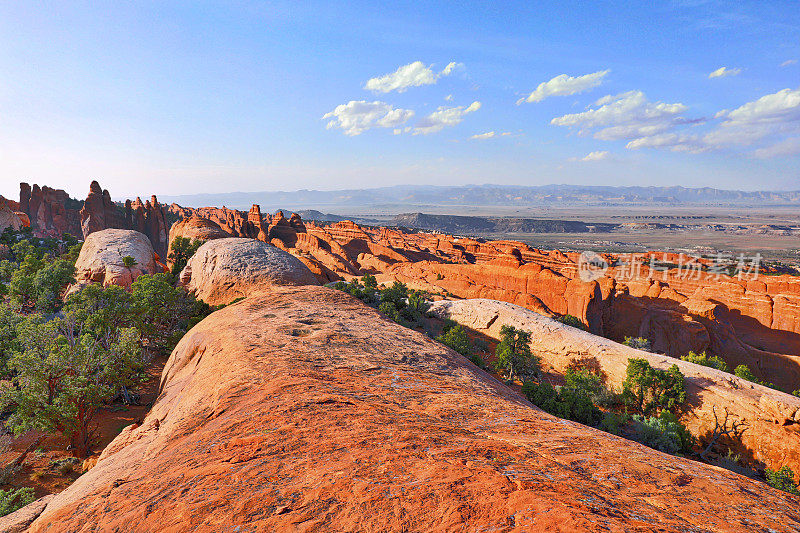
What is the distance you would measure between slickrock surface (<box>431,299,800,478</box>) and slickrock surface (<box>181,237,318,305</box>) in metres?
20.7

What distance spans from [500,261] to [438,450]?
5345 cm

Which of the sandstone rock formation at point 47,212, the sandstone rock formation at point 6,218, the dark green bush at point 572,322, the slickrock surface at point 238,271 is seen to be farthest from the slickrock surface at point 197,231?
the sandstone rock formation at point 47,212

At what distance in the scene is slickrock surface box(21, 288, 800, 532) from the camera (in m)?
4.43

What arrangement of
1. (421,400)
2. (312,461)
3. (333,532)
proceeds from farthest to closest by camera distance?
(421,400) → (312,461) → (333,532)

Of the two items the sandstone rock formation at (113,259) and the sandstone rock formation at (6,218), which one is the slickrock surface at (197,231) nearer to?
the sandstone rock formation at (113,259)

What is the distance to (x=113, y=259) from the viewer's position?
33594 mm

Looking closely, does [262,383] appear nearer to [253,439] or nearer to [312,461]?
[253,439]

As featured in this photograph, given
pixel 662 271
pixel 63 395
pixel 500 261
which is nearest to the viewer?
pixel 63 395


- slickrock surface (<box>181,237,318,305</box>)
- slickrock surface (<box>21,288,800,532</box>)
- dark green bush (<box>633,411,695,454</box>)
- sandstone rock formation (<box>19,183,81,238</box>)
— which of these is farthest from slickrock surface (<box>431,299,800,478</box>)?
sandstone rock formation (<box>19,183,81,238</box>)

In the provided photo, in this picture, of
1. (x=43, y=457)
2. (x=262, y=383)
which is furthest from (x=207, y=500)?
(x=43, y=457)

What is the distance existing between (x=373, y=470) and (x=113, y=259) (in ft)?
129

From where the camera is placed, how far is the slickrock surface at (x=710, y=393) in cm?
1775

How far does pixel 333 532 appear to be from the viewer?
13.6ft

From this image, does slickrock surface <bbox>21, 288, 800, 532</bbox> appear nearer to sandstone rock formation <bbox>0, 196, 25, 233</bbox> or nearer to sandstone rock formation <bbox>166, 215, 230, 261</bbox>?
sandstone rock formation <bbox>166, 215, 230, 261</bbox>
